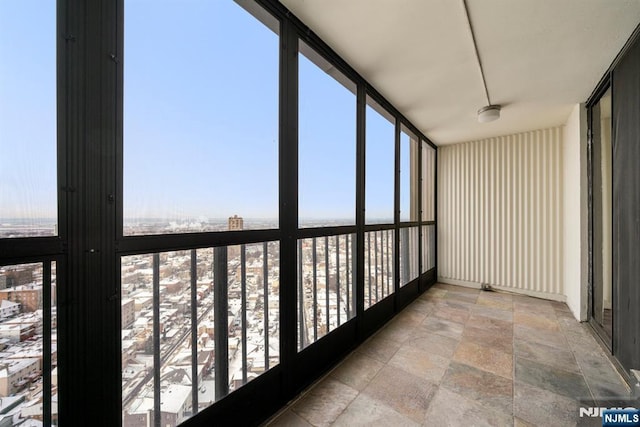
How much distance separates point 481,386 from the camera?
1.76 meters

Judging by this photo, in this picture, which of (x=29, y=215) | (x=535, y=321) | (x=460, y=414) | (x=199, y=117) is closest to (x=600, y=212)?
(x=535, y=321)

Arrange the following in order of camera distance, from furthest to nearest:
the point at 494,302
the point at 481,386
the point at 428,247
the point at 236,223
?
the point at 428,247 → the point at 494,302 → the point at 481,386 → the point at 236,223

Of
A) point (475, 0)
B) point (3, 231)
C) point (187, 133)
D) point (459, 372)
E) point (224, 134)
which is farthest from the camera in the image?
point (459, 372)

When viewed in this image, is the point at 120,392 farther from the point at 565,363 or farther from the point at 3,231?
the point at 565,363

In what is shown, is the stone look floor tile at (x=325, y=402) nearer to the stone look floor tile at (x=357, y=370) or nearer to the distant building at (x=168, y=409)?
the stone look floor tile at (x=357, y=370)

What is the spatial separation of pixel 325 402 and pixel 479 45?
275cm

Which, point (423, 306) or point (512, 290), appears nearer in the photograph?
point (423, 306)

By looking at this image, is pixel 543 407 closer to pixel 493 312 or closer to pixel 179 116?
pixel 493 312

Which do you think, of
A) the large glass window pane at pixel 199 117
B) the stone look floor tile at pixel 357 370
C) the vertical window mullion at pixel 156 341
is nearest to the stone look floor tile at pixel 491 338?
the stone look floor tile at pixel 357 370

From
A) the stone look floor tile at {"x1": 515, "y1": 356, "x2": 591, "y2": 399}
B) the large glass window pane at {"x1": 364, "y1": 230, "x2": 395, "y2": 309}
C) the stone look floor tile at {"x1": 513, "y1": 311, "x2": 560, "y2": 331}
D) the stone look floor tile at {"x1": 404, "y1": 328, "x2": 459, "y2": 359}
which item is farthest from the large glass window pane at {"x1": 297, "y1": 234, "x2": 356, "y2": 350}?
the stone look floor tile at {"x1": 513, "y1": 311, "x2": 560, "y2": 331}

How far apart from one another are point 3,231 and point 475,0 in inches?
94.7

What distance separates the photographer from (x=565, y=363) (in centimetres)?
202

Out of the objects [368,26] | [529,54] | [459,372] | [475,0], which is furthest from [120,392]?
[529,54]

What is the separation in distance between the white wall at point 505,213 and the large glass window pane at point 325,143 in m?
2.95
